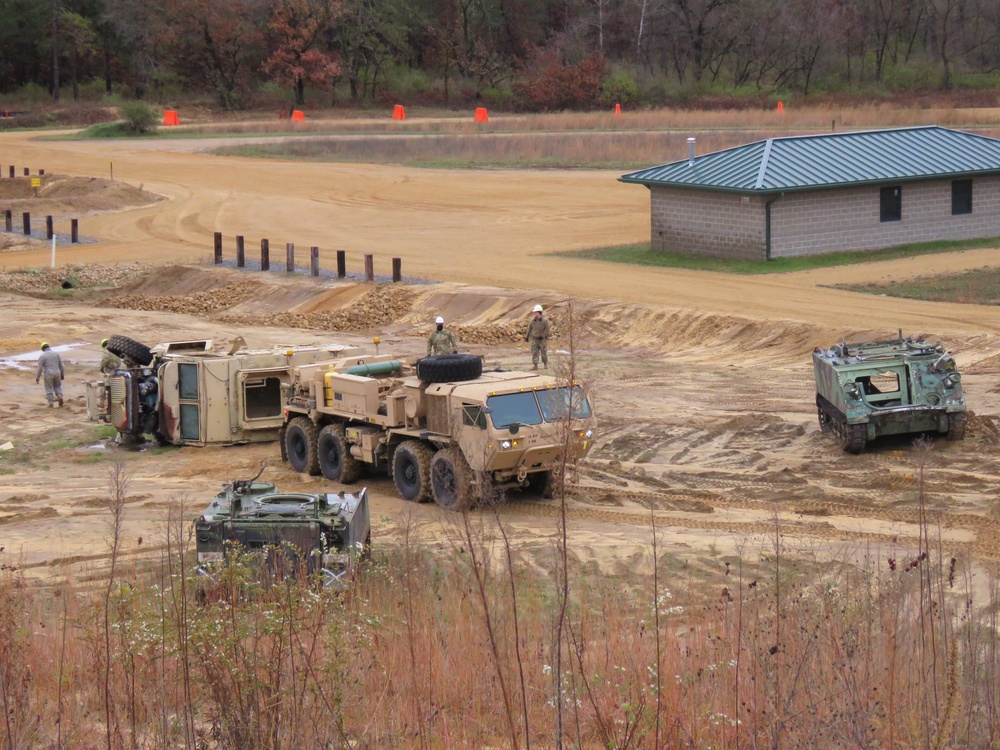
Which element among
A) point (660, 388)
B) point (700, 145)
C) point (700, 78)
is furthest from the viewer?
point (700, 78)

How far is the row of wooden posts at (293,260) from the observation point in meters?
35.8

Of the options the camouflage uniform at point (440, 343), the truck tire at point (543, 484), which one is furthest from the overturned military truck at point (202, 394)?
the truck tire at point (543, 484)

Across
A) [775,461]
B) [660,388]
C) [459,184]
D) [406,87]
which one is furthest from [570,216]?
[406,87]

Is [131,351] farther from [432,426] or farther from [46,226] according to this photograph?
[46,226]

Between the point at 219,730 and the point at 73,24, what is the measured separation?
90.1 meters

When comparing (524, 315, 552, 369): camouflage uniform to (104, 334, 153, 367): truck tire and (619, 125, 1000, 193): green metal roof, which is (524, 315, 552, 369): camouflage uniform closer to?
(104, 334, 153, 367): truck tire

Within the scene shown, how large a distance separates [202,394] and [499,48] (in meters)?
81.3

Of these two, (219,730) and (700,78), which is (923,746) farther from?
(700,78)

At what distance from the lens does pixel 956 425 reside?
18.8 m

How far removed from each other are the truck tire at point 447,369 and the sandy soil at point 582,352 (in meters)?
1.61

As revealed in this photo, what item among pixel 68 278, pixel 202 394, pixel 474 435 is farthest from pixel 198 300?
pixel 474 435

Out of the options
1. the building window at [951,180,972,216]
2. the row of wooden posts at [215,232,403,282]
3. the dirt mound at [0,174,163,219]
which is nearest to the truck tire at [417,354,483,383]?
the row of wooden posts at [215,232,403,282]

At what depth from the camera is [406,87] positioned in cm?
9406

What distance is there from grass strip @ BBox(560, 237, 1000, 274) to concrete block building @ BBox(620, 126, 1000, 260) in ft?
0.81
